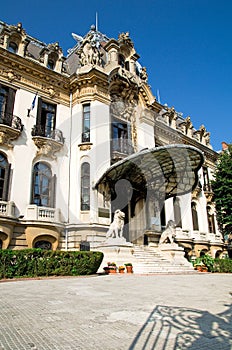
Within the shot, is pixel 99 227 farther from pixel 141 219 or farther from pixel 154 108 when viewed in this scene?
pixel 154 108

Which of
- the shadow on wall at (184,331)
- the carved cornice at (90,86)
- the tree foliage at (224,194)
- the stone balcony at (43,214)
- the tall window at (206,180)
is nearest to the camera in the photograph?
the shadow on wall at (184,331)

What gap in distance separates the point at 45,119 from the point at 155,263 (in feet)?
42.7

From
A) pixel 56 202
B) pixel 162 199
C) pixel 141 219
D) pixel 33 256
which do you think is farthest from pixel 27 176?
pixel 162 199

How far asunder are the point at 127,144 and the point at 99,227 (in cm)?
800

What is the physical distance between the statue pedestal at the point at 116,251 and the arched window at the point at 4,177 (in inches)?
254

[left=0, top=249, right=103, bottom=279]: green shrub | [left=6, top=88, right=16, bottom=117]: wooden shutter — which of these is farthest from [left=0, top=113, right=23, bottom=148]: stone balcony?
[left=0, top=249, right=103, bottom=279]: green shrub

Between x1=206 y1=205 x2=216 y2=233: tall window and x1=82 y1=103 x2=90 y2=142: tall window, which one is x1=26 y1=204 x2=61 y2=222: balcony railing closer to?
x1=82 y1=103 x2=90 y2=142: tall window

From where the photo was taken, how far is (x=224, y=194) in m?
30.1

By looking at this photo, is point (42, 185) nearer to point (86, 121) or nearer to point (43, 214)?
point (43, 214)

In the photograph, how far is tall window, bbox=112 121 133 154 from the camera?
2174cm

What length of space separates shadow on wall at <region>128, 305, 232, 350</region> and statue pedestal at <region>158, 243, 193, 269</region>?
45.8 ft

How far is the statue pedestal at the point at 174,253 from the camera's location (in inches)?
732

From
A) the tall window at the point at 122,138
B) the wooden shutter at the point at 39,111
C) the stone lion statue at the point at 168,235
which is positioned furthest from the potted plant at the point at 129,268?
the wooden shutter at the point at 39,111

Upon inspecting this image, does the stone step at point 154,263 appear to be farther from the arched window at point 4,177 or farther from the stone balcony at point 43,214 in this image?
the arched window at point 4,177
